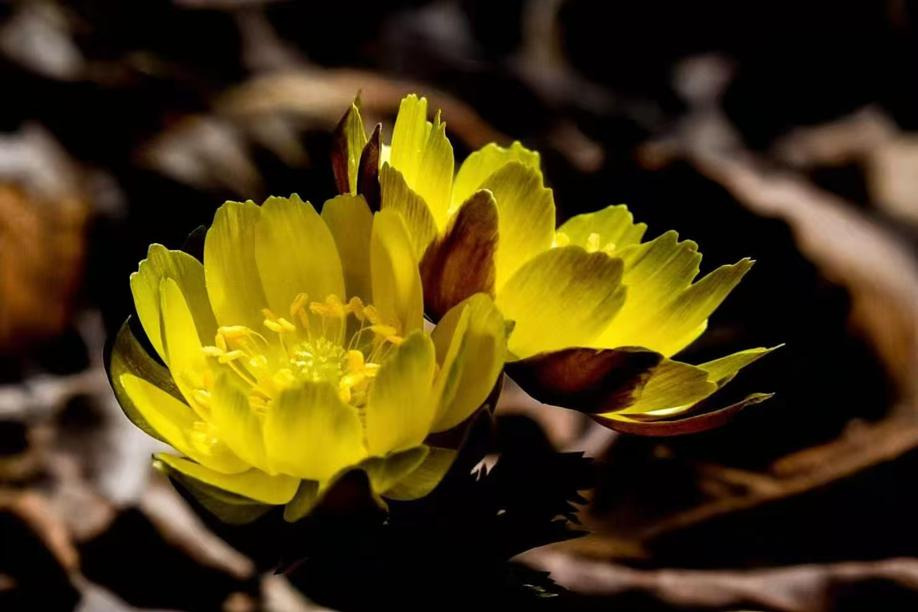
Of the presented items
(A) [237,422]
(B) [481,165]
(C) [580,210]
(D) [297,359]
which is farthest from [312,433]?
(C) [580,210]

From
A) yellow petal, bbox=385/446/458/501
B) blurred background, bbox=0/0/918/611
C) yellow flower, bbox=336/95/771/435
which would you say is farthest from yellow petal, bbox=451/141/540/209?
blurred background, bbox=0/0/918/611

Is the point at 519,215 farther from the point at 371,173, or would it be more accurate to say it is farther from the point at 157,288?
the point at 157,288

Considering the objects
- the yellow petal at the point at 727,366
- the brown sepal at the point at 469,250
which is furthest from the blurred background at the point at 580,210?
the brown sepal at the point at 469,250

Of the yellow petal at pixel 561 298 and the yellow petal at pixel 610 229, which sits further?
the yellow petal at pixel 610 229

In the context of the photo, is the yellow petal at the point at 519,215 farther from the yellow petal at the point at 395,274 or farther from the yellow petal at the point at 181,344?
the yellow petal at the point at 181,344

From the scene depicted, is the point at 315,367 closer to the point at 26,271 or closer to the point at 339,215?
the point at 339,215

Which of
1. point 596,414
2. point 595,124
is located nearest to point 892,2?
A: point 595,124
